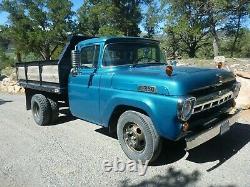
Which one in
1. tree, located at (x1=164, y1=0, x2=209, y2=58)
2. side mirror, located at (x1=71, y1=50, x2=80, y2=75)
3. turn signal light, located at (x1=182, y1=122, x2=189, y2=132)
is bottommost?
turn signal light, located at (x1=182, y1=122, x2=189, y2=132)

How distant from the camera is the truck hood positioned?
14.9ft

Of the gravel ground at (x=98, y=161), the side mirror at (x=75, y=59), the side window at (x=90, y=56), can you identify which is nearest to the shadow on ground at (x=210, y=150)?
the gravel ground at (x=98, y=161)

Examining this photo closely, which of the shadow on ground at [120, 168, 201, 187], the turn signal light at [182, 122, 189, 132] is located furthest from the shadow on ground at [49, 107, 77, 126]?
the turn signal light at [182, 122, 189, 132]

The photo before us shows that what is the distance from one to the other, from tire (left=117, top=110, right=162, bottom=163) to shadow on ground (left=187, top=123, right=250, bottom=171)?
2.69 feet

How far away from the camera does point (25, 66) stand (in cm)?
850

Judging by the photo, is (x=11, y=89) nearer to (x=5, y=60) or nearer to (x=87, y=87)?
(x=87, y=87)

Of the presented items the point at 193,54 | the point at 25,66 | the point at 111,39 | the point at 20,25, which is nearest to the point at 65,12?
the point at 20,25

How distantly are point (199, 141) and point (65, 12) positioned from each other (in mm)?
36529

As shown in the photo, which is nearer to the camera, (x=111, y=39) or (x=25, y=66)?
(x=111, y=39)

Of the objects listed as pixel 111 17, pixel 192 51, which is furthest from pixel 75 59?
pixel 192 51

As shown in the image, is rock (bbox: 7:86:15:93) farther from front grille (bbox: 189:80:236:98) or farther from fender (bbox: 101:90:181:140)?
front grille (bbox: 189:80:236:98)

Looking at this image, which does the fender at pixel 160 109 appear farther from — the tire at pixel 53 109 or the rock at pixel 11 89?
the rock at pixel 11 89

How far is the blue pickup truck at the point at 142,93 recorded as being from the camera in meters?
4.60

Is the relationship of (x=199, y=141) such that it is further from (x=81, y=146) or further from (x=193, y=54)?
(x=193, y=54)
